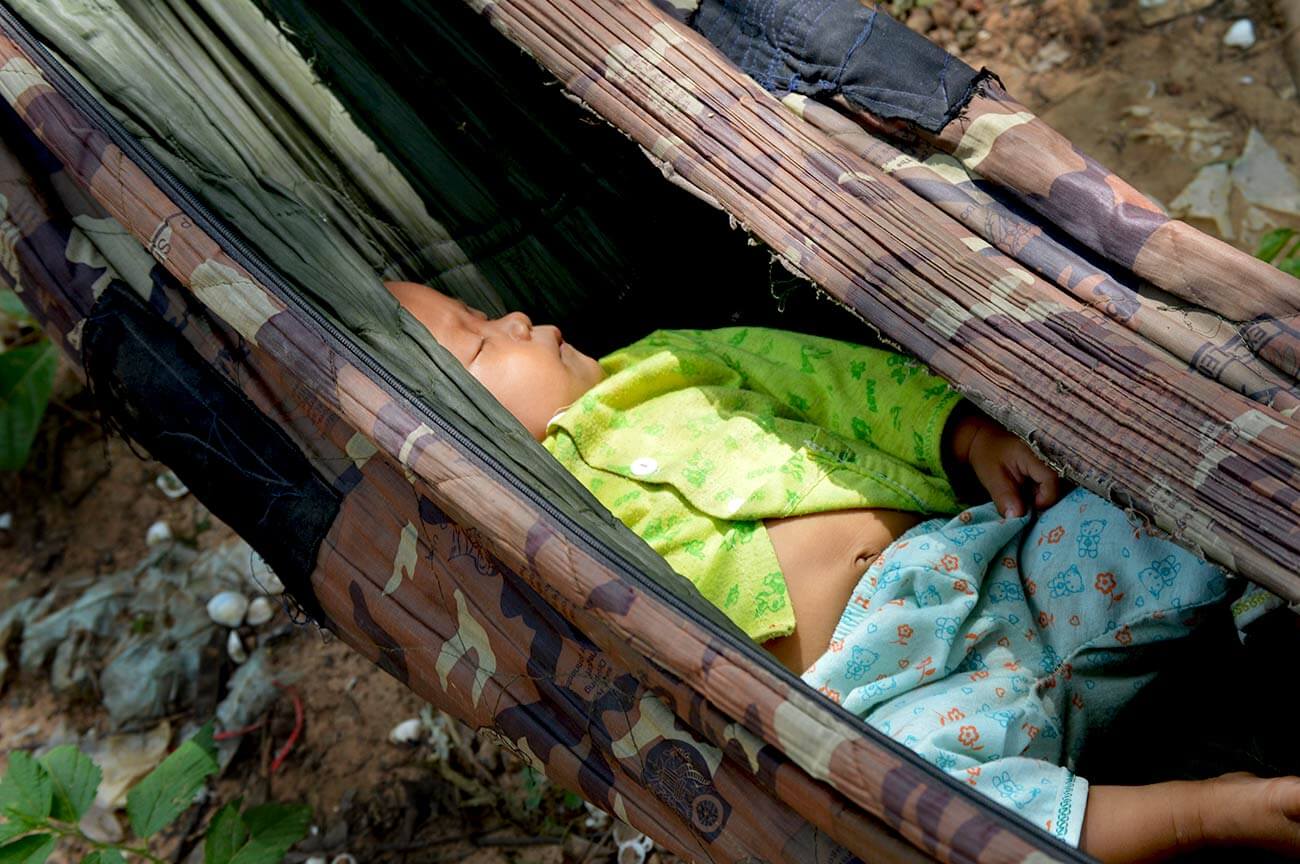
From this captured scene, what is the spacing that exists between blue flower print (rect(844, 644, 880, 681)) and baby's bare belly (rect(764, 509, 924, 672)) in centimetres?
8

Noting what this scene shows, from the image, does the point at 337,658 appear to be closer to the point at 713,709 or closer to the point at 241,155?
the point at 241,155

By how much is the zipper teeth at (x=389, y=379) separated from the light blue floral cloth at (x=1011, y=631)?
30 cm

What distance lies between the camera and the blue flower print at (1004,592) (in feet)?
4.99

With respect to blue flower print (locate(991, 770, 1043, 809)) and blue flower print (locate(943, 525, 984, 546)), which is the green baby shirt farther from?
blue flower print (locate(991, 770, 1043, 809))

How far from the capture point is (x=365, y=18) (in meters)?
2.01

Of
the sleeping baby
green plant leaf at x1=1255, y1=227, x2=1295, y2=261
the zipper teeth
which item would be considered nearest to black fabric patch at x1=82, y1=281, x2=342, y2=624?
the zipper teeth

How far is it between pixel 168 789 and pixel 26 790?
8.0 inches

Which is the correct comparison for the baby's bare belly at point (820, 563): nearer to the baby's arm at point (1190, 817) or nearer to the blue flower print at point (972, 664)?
the blue flower print at point (972, 664)

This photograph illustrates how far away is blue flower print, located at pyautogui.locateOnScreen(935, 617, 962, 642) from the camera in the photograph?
1.45m

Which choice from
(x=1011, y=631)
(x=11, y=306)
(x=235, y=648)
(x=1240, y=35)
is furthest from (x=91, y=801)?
(x=1240, y=35)

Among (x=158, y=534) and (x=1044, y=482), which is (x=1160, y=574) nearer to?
(x=1044, y=482)

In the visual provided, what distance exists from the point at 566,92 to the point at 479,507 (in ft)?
2.12

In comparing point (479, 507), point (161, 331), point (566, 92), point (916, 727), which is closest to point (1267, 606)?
point (916, 727)

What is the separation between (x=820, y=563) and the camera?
5.14ft
